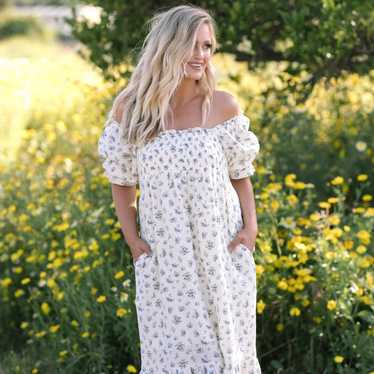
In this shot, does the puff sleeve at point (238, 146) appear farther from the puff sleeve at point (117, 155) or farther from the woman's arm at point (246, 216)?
the puff sleeve at point (117, 155)

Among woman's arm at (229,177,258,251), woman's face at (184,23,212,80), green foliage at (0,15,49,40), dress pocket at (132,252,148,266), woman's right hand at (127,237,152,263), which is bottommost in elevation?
green foliage at (0,15,49,40)

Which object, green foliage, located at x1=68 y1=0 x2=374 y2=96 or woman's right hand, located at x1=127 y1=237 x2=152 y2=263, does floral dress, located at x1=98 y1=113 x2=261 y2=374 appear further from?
green foliage, located at x1=68 y1=0 x2=374 y2=96

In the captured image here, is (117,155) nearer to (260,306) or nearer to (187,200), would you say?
(187,200)

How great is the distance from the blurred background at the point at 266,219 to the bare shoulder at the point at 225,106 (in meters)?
0.82

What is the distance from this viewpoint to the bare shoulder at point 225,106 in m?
2.93

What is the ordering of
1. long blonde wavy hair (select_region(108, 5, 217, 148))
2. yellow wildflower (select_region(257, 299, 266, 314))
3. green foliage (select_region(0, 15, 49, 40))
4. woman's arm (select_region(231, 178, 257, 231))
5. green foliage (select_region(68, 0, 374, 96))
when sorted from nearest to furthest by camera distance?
long blonde wavy hair (select_region(108, 5, 217, 148)) < woman's arm (select_region(231, 178, 257, 231)) < yellow wildflower (select_region(257, 299, 266, 314)) < green foliage (select_region(68, 0, 374, 96)) < green foliage (select_region(0, 15, 49, 40))

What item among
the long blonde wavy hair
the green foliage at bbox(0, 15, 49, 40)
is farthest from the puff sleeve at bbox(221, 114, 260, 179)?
the green foliage at bbox(0, 15, 49, 40)

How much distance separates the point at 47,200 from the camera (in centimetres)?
476

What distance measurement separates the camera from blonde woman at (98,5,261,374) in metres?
2.83

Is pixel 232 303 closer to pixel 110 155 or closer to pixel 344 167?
pixel 110 155

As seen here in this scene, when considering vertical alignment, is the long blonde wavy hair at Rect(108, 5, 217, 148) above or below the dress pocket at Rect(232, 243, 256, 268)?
above

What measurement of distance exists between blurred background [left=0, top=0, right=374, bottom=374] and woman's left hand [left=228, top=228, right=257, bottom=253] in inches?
20.5

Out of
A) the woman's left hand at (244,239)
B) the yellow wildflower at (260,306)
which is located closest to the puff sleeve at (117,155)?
the woman's left hand at (244,239)

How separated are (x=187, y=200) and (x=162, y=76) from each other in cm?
44
